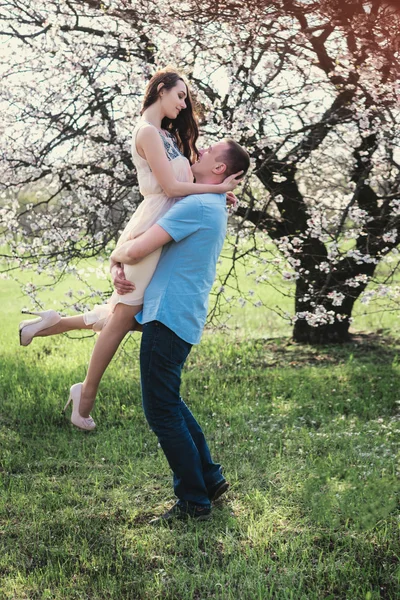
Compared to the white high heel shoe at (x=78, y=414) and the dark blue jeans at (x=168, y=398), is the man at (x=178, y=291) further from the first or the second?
the white high heel shoe at (x=78, y=414)

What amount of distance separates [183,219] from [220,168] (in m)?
0.35

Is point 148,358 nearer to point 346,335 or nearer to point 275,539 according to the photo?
point 275,539

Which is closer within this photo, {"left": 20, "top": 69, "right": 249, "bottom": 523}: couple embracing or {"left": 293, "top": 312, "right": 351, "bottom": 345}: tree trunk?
{"left": 20, "top": 69, "right": 249, "bottom": 523}: couple embracing

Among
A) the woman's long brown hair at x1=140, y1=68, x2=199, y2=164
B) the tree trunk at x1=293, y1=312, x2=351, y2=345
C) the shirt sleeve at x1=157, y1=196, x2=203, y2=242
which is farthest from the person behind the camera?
the tree trunk at x1=293, y1=312, x2=351, y2=345

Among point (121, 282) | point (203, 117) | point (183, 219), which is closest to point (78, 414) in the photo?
point (121, 282)

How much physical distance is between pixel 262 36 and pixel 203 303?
11.2 feet

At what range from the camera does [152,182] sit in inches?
129

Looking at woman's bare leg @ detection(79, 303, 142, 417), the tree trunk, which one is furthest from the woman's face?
the tree trunk

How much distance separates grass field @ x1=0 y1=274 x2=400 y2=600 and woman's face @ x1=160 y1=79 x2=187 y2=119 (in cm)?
194

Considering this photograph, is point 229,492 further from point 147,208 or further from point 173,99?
point 173,99

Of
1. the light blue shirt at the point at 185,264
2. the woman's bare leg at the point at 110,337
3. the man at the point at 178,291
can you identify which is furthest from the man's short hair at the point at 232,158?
the woman's bare leg at the point at 110,337

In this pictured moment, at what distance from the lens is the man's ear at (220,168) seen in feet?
10.7

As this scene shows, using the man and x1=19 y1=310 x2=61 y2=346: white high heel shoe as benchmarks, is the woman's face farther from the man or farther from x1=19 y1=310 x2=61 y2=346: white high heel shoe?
x1=19 y1=310 x2=61 y2=346: white high heel shoe

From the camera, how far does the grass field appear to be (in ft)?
9.48
